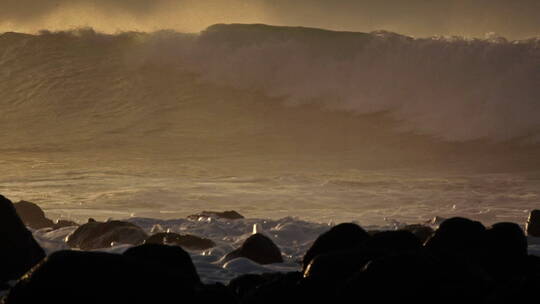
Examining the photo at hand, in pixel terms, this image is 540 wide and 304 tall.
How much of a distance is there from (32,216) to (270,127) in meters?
17.4

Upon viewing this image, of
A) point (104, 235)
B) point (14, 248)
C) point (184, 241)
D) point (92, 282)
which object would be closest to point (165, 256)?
point (92, 282)

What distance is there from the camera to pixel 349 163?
2153 centimetres

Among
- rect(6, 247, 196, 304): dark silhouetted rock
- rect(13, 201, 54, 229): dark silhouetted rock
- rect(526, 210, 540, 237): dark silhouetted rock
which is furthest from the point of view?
rect(13, 201, 54, 229): dark silhouetted rock

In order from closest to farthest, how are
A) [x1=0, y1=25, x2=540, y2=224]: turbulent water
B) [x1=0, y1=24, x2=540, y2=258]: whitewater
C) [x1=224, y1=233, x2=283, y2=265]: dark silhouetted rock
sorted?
[x1=224, y1=233, x2=283, y2=265]: dark silhouetted rock, [x1=0, y1=24, x2=540, y2=258]: whitewater, [x1=0, y1=25, x2=540, y2=224]: turbulent water

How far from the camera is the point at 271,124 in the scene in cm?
2862

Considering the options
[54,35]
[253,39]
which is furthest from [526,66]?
[54,35]

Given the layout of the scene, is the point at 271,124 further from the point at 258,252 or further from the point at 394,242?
the point at 394,242

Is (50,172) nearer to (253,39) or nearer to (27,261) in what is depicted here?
(27,261)

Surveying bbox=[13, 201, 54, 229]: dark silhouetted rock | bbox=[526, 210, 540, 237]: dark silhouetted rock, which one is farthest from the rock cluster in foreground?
bbox=[13, 201, 54, 229]: dark silhouetted rock

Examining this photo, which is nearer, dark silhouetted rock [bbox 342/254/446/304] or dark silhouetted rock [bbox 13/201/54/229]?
dark silhouetted rock [bbox 342/254/446/304]

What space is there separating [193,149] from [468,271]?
20.3 metres

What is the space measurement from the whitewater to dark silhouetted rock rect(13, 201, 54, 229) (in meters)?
0.95

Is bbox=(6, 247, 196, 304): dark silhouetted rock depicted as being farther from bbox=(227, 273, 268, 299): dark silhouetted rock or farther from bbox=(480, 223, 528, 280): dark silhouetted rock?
bbox=(480, 223, 528, 280): dark silhouetted rock

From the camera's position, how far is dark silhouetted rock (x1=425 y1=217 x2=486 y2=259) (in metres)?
6.02
